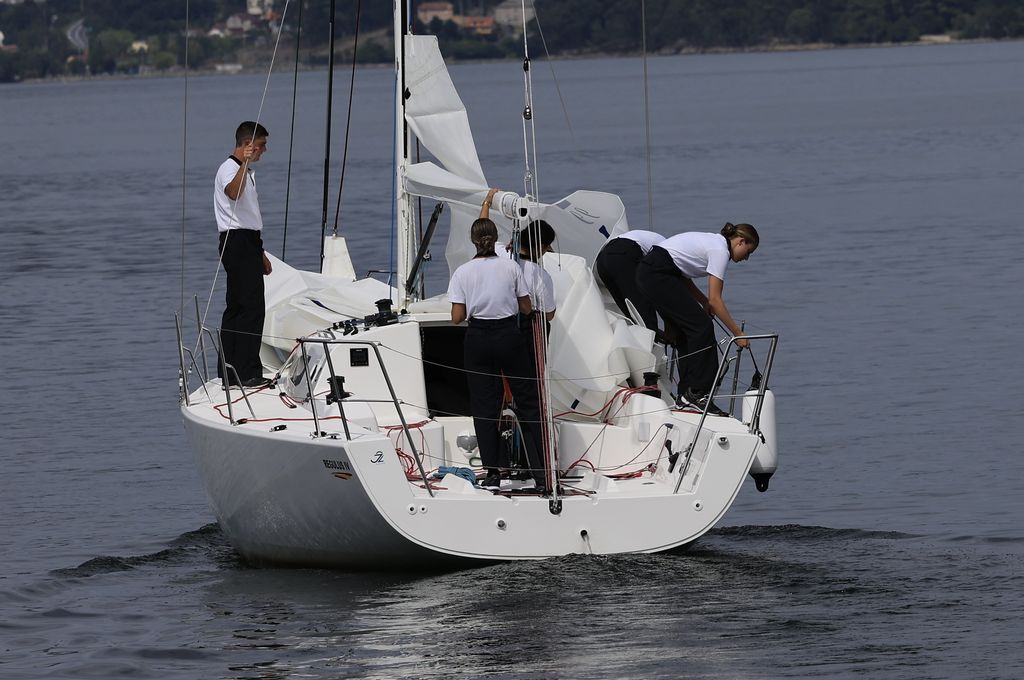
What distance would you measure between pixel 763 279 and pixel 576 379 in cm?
1347

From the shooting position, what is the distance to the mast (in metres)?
11.7

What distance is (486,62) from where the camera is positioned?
159375 mm

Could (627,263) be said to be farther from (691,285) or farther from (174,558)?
(174,558)

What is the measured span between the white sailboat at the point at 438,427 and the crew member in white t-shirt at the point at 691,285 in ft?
0.66

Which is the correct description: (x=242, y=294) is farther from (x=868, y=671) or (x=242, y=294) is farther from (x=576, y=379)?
(x=868, y=671)

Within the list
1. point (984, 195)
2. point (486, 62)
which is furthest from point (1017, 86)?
point (486, 62)

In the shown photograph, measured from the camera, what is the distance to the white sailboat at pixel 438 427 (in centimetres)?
959

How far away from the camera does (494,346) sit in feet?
32.8

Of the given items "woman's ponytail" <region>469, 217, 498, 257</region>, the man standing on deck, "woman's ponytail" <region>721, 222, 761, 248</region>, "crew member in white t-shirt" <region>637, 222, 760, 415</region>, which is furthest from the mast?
"woman's ponytail" <region>721, 222, 761, 248</region>

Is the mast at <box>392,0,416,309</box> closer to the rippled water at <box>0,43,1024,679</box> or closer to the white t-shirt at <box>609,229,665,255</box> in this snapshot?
the white t-shirt at <box>609,229,665,255</box>

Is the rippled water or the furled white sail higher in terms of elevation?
the furled white sail

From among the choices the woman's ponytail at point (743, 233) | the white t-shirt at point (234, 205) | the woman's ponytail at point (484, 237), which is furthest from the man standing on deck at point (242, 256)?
the woman's ponytail at point (743, 233)

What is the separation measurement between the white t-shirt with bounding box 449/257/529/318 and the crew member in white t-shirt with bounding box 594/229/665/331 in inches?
68.7

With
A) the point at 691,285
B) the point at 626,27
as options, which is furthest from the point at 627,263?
the point at 626,27
